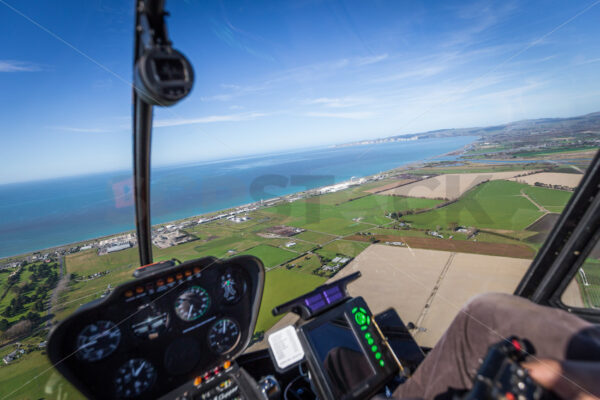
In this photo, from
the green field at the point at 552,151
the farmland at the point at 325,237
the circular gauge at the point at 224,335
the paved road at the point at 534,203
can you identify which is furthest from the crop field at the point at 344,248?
the green field at the point at 552,151

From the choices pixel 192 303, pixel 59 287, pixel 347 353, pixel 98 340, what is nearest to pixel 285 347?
pixel 347 353

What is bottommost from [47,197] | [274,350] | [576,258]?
[274,350]

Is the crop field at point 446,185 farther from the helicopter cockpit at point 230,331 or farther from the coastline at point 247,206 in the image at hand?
the helicopter cockpit at point 230,331

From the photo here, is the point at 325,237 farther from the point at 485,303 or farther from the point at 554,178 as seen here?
the point at 554,178

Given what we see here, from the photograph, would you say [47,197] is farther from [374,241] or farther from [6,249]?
[374,241]

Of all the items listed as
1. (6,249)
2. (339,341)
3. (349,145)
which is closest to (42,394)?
(6,249)

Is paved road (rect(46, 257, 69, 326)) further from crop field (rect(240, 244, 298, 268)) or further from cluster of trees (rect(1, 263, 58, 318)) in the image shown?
crop field (rect(240, 244, 298, 268))

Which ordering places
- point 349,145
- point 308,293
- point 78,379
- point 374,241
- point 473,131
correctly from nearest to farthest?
point 78,379, point 308,293, point 374,241, point 473,131, point 349,145
